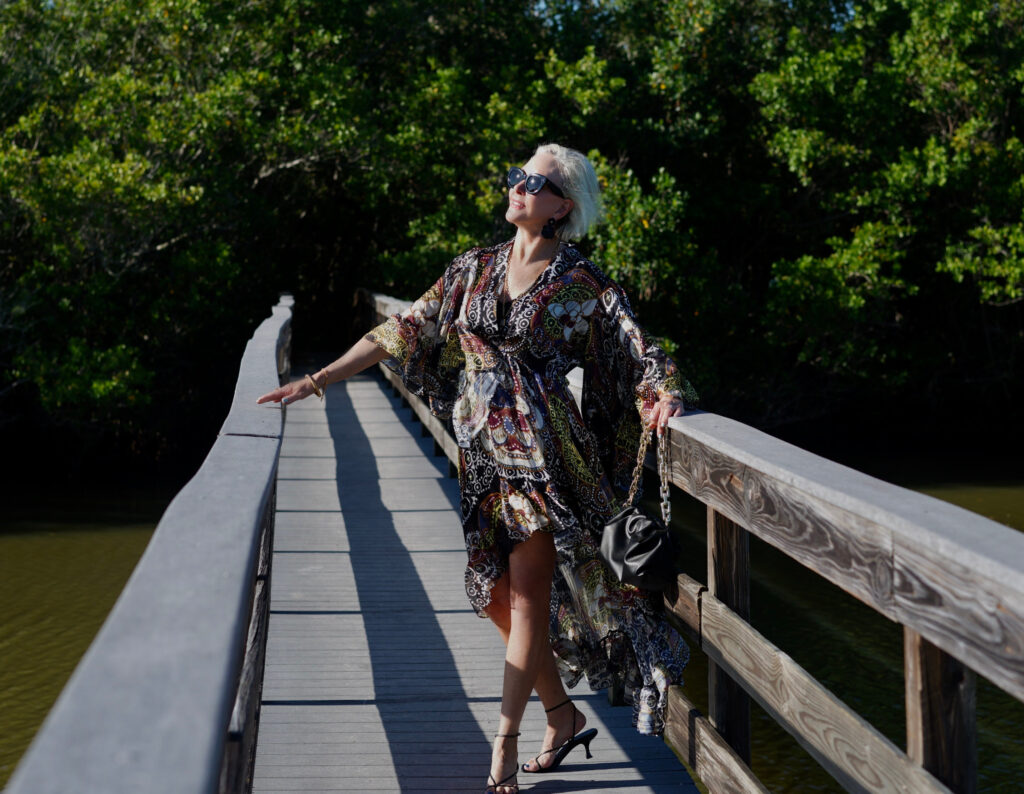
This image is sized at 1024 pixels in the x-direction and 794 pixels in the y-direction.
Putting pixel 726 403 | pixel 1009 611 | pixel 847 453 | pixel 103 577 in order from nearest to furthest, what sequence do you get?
1. pixel 1009 611
2. pixel 103 577
3. pixel 726 403
4. pixel 847 453

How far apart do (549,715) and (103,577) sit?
811 cm

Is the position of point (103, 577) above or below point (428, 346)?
below

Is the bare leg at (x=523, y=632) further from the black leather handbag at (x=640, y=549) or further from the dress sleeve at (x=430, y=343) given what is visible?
the dress sleeve at (x=430, y=343)

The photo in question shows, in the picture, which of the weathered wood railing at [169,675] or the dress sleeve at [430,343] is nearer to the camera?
the weathered wood railing at [169,675]

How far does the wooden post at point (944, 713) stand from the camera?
67.0 inches

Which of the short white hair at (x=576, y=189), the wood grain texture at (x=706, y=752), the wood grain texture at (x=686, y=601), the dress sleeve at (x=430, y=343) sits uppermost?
the short white hair at (x=576, y=189)

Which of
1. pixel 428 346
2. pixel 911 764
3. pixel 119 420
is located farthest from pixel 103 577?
pixel 911 764

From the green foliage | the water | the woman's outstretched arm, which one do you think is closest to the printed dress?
the woman's outstretched arm

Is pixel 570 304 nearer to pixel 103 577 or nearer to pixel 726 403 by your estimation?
pixel 103 577

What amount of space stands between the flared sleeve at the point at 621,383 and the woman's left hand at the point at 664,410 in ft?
0.04

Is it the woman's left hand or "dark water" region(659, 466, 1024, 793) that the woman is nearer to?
the woman's left hand

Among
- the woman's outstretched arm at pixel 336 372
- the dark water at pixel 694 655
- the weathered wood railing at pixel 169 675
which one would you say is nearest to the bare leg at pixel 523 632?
the woman's outstretched arm at pixel 336 372

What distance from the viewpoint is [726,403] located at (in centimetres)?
1550

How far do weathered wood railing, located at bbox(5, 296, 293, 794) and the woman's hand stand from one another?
1.06 meters
